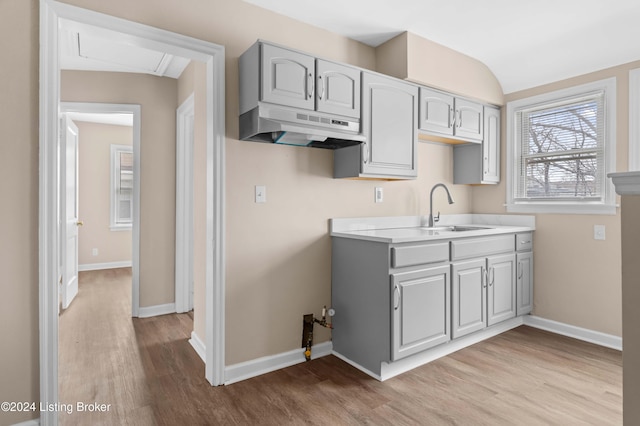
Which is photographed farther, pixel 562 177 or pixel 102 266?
pixel 102 266

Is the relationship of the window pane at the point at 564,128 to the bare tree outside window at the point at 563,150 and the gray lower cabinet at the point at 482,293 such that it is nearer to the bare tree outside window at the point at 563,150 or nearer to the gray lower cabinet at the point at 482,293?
the bare tree outside window at the point at 563,150

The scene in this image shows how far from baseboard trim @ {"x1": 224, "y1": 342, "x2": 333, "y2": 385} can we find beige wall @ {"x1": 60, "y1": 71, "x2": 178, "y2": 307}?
6.07 ft

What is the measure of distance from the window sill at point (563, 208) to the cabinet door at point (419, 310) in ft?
4.85

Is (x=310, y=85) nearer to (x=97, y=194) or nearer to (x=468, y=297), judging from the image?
(x=468, y=297)

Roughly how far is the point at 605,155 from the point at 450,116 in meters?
1.31

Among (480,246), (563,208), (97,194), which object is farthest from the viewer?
(97,194)

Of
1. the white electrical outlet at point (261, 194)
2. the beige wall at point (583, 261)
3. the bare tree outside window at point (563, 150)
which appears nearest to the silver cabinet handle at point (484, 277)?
the beige wall at point (583, 261)

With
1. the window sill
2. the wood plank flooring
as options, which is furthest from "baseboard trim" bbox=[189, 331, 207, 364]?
the window sill

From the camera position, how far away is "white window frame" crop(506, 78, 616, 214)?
9.89 ft

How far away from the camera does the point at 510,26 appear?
283cm

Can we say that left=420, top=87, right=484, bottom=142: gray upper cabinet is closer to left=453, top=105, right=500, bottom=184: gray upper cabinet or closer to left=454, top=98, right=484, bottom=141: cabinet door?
left=454, top=98, right=484, bottom=141: cabinet door

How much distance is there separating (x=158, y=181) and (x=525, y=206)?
3.78m

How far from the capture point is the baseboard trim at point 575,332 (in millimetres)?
2998

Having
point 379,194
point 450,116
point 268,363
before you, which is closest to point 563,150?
point 450,116
